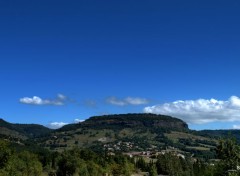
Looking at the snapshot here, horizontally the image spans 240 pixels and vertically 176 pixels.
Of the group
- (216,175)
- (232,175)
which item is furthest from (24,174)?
(232,175)

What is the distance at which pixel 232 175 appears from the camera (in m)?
59.2

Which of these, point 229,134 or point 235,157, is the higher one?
point 229,134

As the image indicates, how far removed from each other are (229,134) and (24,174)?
14018cm

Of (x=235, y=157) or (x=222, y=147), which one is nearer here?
(x=235, y=157)

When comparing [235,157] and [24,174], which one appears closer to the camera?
[235,157]

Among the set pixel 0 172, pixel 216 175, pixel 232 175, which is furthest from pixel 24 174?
pixel 232 175

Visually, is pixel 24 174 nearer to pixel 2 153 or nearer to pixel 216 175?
pixel 2 153

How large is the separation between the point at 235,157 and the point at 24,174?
146053 millimetres

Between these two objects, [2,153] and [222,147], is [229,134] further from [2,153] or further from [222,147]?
[2,153]

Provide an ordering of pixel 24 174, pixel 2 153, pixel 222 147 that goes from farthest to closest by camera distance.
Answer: pixel 24 174 < pixel 2 153 < pixel 222 147

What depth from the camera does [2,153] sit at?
85.9m

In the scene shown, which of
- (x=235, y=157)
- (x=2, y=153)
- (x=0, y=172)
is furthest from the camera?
(x=0, y=172)

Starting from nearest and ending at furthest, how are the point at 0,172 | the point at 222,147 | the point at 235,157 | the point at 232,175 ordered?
the point at 232,175 → the point at 235,157 → the point at 222,147 → the point at 0,172

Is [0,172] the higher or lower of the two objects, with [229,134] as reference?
lower
